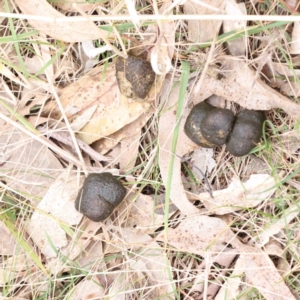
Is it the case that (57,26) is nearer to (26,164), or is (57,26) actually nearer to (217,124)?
(26,164)

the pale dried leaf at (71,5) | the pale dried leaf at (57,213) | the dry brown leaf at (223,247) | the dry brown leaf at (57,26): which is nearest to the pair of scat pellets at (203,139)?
the pale dried leaf at (57,213)

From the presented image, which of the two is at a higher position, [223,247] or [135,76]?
[135,76]

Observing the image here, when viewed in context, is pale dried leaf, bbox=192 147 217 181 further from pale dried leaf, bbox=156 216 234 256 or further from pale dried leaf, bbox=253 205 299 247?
pale dried leaf, bbox=253 205 299 247

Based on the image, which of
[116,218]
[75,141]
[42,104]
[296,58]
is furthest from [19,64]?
[296,58]

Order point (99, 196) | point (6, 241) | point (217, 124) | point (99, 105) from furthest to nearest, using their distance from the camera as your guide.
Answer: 1. point (6, 241)
2. point (99, 105)
3. point (99, 196)
4. point (217, 124)

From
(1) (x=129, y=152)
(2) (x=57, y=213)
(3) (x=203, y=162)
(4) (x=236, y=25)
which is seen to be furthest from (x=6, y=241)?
(4) (x=236, y=25)

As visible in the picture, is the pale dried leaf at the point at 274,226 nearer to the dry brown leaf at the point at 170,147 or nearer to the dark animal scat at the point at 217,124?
the dry brown leaf at the point at 170,147
